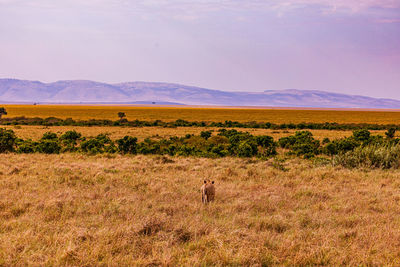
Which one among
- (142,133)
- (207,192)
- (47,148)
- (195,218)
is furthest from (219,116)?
(195,218)

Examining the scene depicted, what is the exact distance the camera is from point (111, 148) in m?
19.9

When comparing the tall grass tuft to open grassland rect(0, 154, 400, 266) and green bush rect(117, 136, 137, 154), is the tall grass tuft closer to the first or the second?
open grassland rect(0, 154, 400, 266)

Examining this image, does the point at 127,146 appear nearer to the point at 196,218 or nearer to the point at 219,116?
the point at 196,218

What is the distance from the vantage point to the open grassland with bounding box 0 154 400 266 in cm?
517

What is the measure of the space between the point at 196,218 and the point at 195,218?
24 millimetres

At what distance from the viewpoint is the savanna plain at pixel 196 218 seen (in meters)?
5.16

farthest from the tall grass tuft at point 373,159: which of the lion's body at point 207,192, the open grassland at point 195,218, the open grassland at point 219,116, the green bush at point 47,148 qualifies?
the open grassland at point 219,116

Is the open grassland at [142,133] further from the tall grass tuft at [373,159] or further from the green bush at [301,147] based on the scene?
the tall grass tuft at [373,159]

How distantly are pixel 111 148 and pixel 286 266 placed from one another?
641 inches

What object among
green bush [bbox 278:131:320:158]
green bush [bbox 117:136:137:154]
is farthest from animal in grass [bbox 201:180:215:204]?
green bush [bbox 117:136:137:154]

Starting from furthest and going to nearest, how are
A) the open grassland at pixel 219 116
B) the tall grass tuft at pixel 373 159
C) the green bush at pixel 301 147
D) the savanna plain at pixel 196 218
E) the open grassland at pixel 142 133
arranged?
the open grassland at pixel 219 116
the open grassland at pixel 142 133
the green bush at pixel 301 147
the tall grass tuft at pixel 373 159
the savanna plain at pixel 196 218

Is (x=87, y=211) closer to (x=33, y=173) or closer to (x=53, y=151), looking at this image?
(x=33, y=173)

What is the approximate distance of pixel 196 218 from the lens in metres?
6.88

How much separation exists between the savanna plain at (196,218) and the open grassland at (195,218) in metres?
0.02
